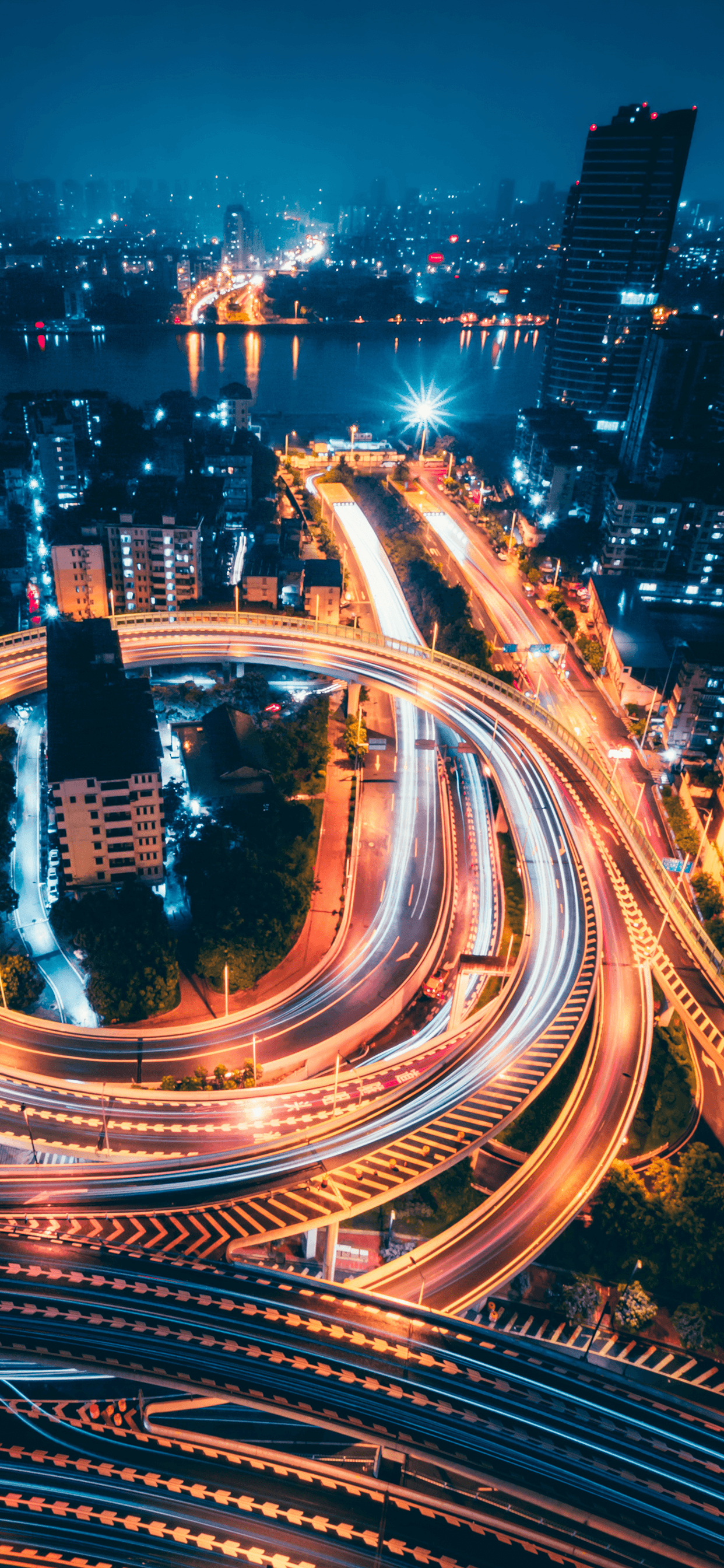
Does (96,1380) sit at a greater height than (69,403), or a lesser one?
lesser

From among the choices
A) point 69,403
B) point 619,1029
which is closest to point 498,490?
point 69,403

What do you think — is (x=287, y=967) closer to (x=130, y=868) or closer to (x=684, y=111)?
(x=130, y=868)

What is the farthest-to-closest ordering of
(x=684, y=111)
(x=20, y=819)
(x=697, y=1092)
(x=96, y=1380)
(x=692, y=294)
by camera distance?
1. (x=692, y=294)
2. (x=684, y=111)
3. (x=20, y=819)
4. (x=697, y=1092)
5. (x=96, y=1380)

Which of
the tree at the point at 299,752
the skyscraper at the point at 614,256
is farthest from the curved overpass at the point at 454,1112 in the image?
the skyscraper at the point at 614,256

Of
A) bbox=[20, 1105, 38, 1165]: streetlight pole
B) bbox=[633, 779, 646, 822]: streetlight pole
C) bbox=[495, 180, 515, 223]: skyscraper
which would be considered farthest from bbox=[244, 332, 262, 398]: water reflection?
bbox=[495, 180, 515, 223]: skyscraper

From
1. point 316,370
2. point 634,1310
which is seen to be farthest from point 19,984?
point 316,370

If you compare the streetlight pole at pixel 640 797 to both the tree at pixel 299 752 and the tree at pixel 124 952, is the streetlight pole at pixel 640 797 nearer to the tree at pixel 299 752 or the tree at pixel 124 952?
the tree at pixel 299 752

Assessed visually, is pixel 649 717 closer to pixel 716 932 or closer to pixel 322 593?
pixel 716 932

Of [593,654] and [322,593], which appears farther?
[322,593]
